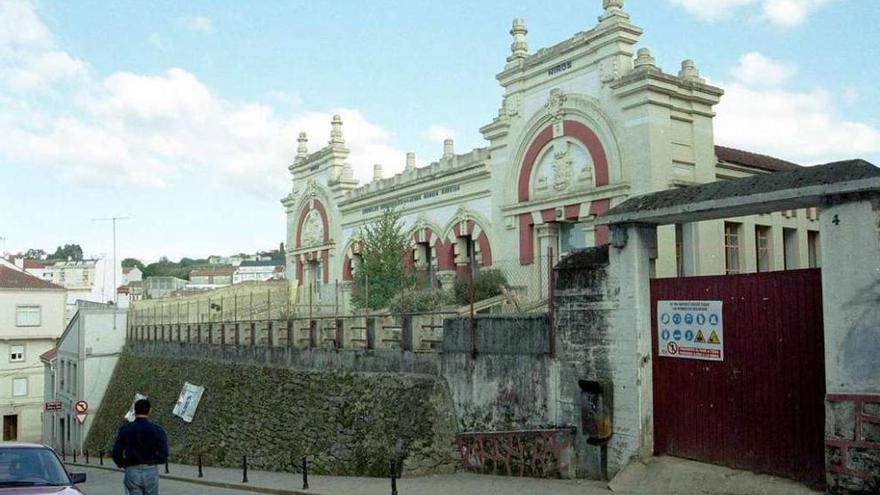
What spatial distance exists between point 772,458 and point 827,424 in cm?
126

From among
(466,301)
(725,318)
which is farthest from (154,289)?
(725,318)

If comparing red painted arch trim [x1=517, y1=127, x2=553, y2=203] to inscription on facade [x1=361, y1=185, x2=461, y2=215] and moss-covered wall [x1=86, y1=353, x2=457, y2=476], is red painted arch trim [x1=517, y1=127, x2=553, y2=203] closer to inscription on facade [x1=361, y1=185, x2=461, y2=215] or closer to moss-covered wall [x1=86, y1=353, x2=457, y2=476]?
inscription on facade [x1=361, y1=185, x2=461, y2=215]

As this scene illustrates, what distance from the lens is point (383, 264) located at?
30.8 metres

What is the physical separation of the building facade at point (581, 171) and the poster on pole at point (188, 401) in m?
10.3

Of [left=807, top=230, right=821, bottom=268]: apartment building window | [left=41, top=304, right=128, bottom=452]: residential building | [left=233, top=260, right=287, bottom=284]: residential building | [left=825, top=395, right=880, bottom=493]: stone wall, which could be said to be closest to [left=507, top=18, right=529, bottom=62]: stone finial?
[left=807, top=230, right=821, bottom=268]: apartment building window

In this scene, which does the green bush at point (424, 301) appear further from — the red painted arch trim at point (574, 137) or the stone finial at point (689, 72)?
the stone finial at point (689, 72)

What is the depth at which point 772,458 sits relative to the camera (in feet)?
36.0

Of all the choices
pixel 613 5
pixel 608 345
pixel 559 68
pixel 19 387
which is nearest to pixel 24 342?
pixel 19 387

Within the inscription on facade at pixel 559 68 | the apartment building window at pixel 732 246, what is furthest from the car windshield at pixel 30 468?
the apartment building window at pixel 732 246

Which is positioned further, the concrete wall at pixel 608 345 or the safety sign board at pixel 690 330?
the concrete wall at pixel 608 345

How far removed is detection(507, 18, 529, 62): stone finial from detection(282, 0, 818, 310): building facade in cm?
5

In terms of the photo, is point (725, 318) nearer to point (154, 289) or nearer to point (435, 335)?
point (435, 335)

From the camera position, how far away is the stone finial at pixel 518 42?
89.2 feet

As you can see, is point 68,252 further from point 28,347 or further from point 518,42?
point 518,42
